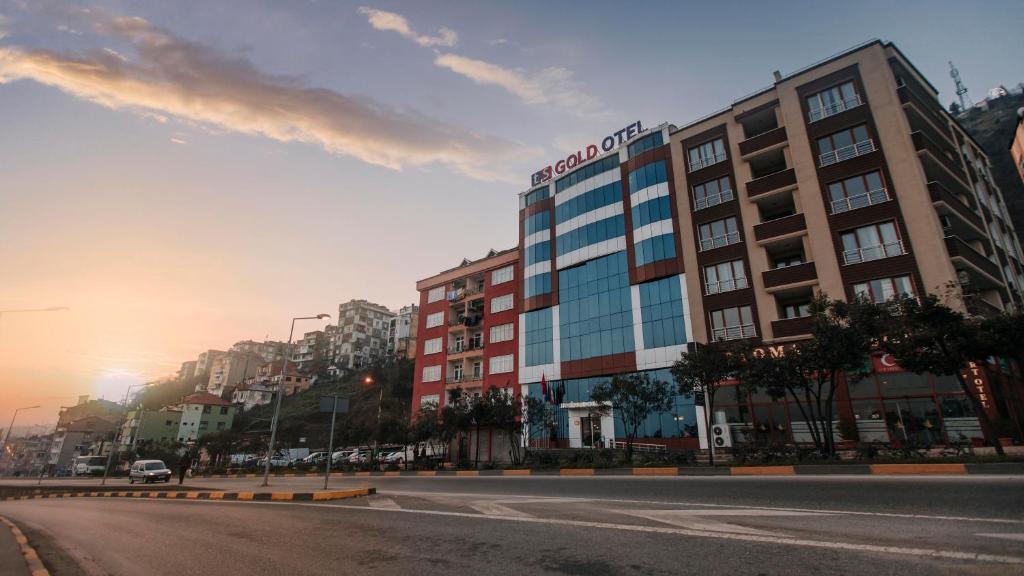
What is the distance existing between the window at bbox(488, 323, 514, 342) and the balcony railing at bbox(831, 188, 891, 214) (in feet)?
93.6

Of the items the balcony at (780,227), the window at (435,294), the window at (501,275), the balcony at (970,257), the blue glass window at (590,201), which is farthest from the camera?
the window at (435,294)

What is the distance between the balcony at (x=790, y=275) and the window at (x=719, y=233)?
3719mm

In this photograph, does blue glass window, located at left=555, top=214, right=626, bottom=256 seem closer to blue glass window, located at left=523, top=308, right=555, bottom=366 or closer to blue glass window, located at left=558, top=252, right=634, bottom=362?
blue glass window, located at left=558, top=252, right=634, bottom=362

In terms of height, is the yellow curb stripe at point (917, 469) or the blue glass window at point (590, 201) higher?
the blue glass window at point (590, 201)

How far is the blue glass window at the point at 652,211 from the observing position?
3747cm

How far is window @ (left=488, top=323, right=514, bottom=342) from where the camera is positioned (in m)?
47.3

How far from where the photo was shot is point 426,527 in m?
7.68

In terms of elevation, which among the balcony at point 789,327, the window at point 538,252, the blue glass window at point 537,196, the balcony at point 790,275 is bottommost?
the balcony at point 789,327

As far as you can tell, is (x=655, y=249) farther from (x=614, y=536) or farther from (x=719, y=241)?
(x=614, y=536)

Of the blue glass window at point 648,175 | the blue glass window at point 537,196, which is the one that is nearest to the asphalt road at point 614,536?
the blue glass window at point 648,175

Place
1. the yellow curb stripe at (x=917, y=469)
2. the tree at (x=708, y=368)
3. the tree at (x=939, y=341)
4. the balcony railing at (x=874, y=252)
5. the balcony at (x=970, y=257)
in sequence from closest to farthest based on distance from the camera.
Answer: the yellow curb stripe at (x=917, y=469)
the tree at (x=939, y=341)
the tree at (x=708, y=368)
the balcony at (x=970, y=257)
the balcony railing at (x=874, y=252)

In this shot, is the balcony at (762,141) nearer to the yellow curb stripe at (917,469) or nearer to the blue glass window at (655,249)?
the blue glass window at (655,249)

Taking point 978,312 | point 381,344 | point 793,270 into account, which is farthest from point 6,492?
point 381,344

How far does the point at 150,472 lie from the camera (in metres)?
33.5
